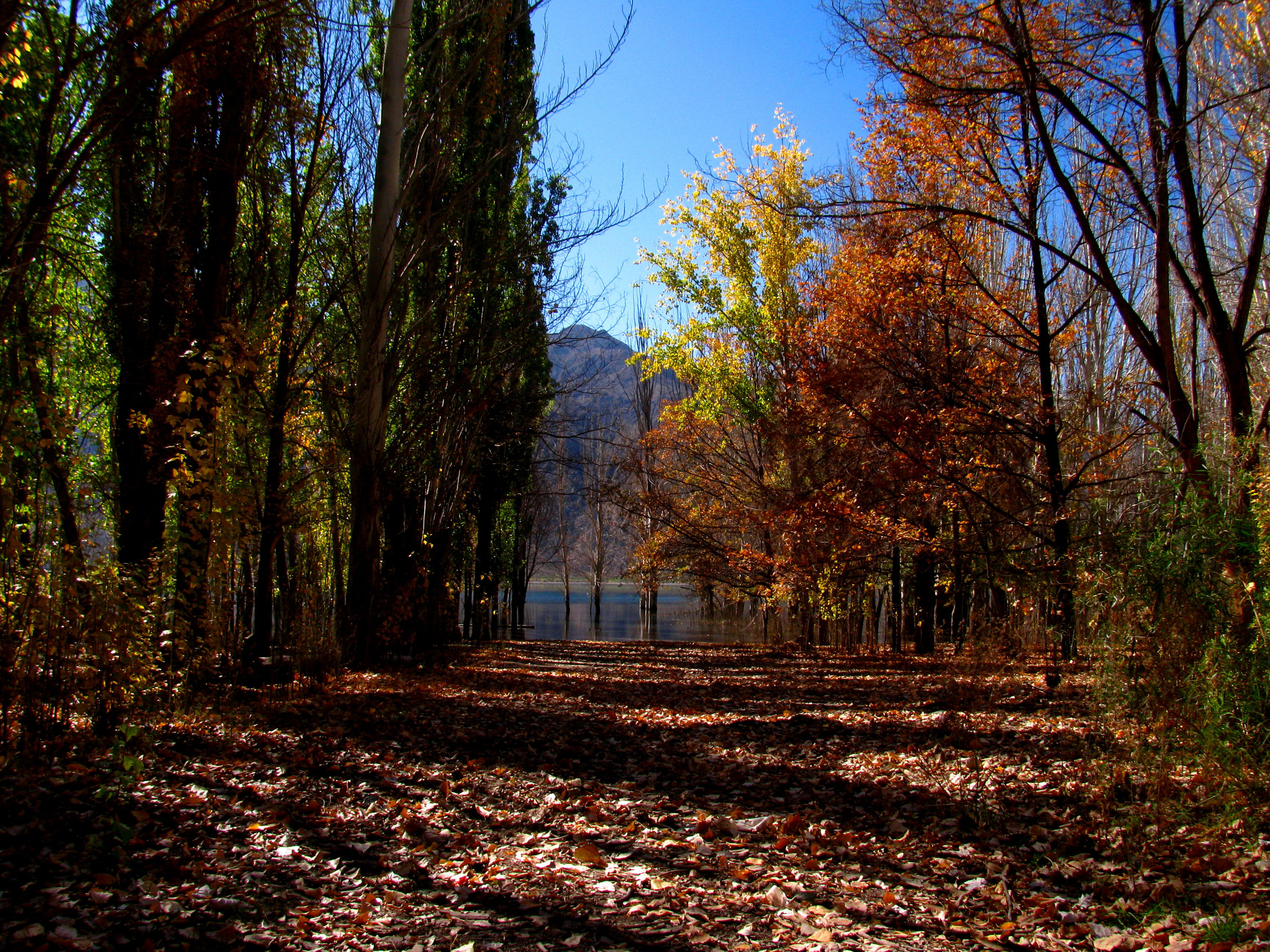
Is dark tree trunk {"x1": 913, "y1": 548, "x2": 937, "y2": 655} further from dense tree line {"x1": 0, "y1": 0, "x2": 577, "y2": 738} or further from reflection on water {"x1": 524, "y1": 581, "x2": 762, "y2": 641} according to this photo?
reflection on water {"x1": 524, "y1": 581, "x2": 762, "y2": 641}

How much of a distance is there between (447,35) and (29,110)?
198 inches

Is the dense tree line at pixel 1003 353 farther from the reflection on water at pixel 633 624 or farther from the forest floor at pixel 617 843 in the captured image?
the reflection on water at pixel 633 624

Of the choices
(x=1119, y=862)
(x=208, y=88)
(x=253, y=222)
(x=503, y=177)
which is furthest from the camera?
(x=503, y=177)

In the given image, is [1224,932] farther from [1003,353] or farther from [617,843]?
[1003,353]

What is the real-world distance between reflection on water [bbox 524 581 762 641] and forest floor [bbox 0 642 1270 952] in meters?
17.8

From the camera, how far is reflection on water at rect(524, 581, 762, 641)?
2539 centimetres

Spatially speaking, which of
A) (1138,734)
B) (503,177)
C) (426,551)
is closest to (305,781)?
(1138,734)

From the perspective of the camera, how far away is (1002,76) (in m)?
7.33

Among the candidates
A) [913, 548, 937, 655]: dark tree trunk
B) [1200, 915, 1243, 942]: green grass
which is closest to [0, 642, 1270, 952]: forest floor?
[1200, 915, 1243, 942]: green grass

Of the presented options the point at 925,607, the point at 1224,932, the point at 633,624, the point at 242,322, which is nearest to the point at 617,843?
the point at 1224,932

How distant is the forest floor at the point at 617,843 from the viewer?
2656 mm

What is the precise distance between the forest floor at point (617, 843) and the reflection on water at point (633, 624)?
1779 cm

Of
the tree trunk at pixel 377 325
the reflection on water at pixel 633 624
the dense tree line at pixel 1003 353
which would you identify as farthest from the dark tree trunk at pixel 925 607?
the tree trunk at pixel 377 325

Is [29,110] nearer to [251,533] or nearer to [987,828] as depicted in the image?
[251,533]
